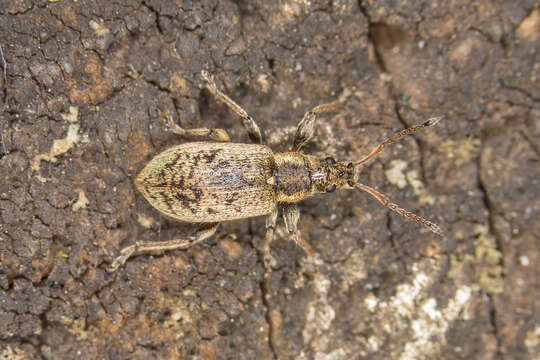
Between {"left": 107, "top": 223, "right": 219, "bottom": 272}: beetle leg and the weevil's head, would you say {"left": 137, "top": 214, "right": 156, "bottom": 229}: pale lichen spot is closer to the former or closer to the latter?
{"left": 107, "top": 223, "right": 219, "bottom": 272}: beetle leg

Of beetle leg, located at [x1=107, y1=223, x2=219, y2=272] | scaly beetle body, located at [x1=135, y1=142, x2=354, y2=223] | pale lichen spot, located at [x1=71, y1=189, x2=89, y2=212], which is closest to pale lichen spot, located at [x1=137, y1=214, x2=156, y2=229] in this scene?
beetle leg, located at [x1=107, y1=223, x2=219, y2=272]

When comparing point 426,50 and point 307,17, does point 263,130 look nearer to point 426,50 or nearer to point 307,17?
point 307,17

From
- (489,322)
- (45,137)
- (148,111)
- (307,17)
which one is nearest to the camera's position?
(45,137)

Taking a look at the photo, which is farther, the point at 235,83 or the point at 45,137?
the point at 235,83

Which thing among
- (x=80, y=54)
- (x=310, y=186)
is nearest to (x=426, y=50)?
(x=310, y=186)

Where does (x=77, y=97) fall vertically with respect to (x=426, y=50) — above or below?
below

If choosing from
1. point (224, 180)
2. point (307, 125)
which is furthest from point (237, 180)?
point (307, 125)

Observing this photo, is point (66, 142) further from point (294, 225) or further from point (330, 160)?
point (330, 160)

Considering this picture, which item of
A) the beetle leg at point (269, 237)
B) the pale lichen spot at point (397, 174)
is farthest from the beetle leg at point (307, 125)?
the pale lichen spot at point (397, 174)
